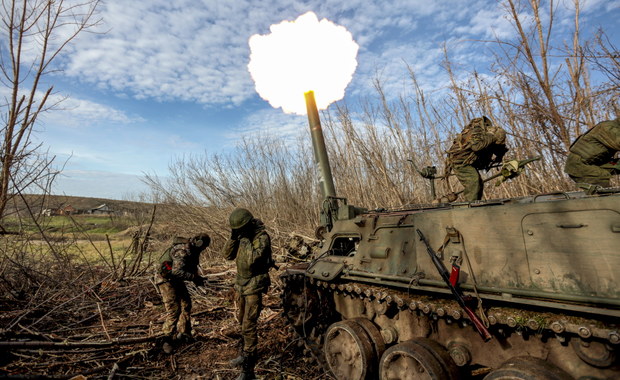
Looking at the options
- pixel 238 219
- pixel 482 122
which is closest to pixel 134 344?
pixel 238 219

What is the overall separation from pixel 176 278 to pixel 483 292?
14.0 ft

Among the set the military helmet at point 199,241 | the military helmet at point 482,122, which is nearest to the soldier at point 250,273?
the military helmet at point 199,241

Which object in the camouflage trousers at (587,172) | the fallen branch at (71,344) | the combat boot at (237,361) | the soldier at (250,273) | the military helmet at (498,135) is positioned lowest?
the combat boot at (237,361)

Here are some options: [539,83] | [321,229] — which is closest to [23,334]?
[321,229]

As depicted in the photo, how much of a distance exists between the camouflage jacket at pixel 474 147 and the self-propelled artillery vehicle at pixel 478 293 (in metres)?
1.04

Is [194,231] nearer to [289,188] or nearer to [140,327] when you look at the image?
[289,188]

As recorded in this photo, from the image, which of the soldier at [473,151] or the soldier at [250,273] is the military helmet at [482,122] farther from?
the soldier at [250,273]

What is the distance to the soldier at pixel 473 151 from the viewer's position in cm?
484

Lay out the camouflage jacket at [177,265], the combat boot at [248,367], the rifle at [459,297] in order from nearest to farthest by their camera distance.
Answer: the rifle at [459,297], the combat boot at [248,367], the camouflage jacket at [177,265]

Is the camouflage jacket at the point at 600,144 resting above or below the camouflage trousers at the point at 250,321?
above

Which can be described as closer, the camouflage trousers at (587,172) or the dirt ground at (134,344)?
the camouflage trousers at (587,172)

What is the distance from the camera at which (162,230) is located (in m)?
14.9

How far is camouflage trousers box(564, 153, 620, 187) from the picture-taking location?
13.4 feet

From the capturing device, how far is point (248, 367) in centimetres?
430
